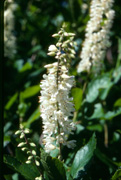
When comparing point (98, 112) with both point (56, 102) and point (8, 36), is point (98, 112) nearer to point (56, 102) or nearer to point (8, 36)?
point (56, 102)

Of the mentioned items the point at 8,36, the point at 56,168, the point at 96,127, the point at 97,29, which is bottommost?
the point at 56,168

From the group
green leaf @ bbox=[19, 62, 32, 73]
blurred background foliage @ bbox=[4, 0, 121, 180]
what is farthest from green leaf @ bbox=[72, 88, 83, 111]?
green leaf @ bbox=[19, 62, 32, 73]

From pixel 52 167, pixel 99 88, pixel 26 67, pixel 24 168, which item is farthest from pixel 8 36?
pixel 52 167

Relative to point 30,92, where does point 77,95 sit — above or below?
below

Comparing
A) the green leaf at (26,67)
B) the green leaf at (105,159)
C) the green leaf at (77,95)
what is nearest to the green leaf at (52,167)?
the green leaf at (105,159)

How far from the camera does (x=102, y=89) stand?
109 inches

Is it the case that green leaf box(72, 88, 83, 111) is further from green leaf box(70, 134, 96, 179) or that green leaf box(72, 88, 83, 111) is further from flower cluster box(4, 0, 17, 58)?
flower cluster box(4, 0, 17, 58)

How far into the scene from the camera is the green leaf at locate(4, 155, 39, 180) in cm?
167

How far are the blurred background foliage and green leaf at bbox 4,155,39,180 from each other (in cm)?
14

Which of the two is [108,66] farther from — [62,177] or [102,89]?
[62,177]

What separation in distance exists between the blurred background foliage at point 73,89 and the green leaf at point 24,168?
0.45 ft

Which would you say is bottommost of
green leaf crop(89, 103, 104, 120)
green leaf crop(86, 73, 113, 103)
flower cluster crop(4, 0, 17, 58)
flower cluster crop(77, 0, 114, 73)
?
green leaf crop(89, 103, 104, 120)

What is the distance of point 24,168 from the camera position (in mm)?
1685

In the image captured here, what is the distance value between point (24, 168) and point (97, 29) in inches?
62.6
